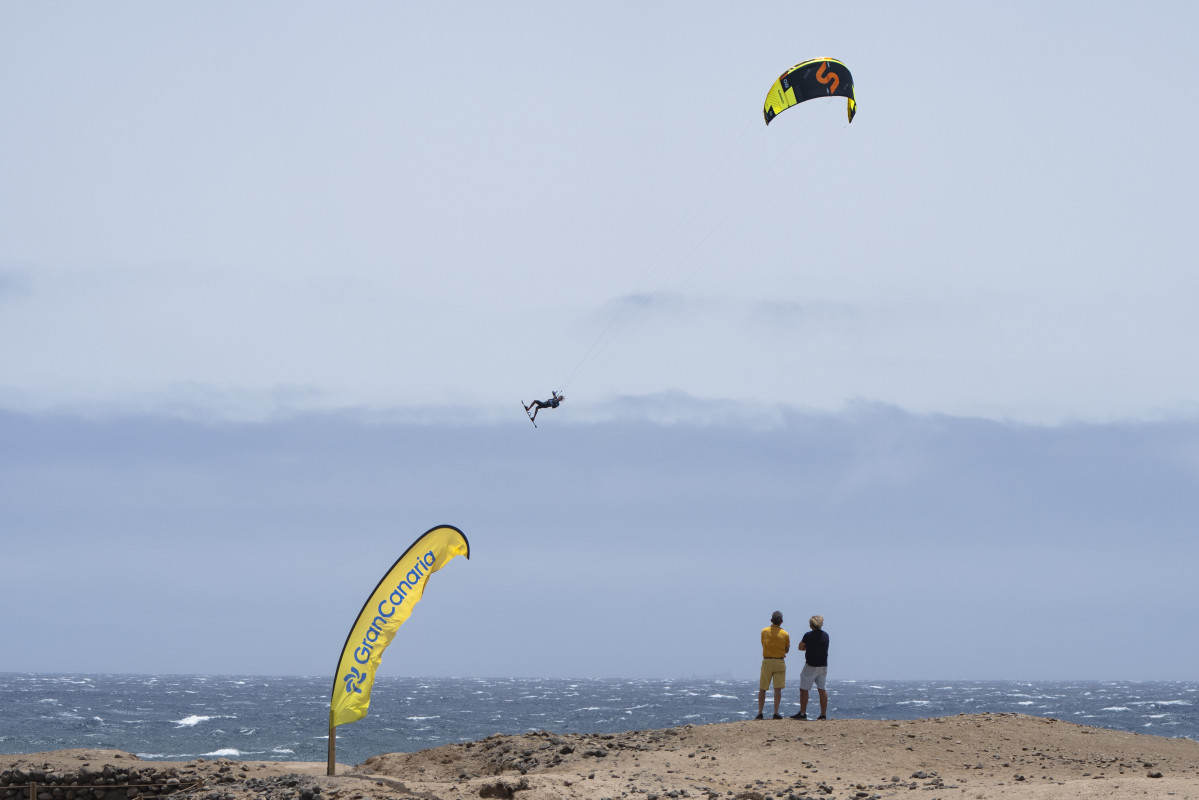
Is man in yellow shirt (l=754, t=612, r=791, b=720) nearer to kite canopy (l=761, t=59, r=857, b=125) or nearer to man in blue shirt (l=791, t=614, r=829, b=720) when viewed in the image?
man in blue shirt (l=791, t=614, r=829, b=720)

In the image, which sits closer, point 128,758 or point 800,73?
point 128,758

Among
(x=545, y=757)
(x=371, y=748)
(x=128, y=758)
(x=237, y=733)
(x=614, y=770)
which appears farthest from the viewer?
(x=237, y=733)

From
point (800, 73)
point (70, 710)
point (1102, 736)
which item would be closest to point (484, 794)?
point (1102, 736)

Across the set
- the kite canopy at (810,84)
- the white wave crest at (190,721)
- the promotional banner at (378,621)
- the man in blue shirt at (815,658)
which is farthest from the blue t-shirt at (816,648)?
the white wave crest at (190,721)

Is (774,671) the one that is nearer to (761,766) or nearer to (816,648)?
(816,648)

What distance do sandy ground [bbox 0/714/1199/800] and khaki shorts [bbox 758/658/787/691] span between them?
0.74 m

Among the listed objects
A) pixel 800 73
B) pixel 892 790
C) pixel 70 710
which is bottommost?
pixel 70 710

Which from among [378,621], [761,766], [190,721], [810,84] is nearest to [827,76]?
[810,84]

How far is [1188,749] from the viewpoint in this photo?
1409 centimetres

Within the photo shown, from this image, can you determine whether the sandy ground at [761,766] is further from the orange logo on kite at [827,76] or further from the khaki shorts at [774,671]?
the orange logo on kite at [827,76]

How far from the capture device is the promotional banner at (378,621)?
12.6 meters

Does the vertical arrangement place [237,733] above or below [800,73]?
below

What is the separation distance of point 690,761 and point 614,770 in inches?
41.1

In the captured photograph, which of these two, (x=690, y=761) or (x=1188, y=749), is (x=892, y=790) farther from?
(x=1188, y=749)
